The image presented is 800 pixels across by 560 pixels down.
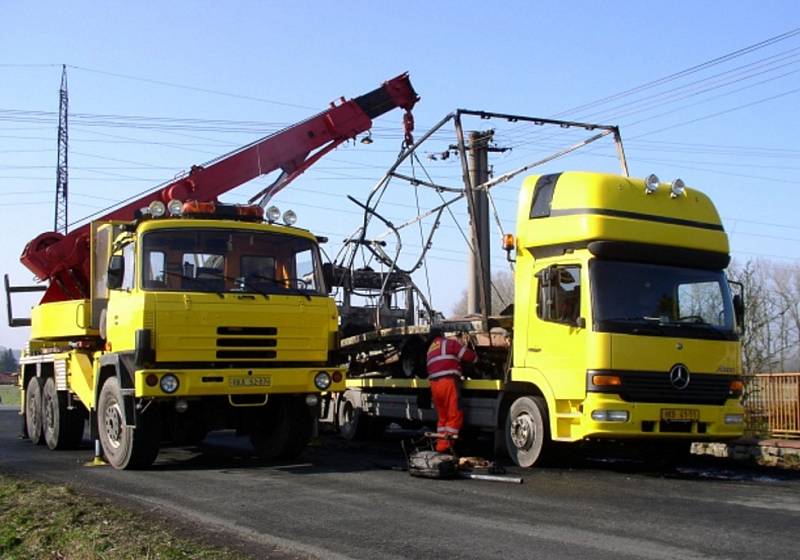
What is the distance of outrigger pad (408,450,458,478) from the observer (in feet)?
34.4

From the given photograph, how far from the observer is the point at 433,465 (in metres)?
10.5

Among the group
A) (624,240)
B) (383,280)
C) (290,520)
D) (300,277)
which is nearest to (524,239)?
(624,240)

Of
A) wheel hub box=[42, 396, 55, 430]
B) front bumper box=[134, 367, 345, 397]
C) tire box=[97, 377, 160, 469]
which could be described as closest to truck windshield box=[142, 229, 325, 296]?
front bumper box=[134, 367, 345, 397]

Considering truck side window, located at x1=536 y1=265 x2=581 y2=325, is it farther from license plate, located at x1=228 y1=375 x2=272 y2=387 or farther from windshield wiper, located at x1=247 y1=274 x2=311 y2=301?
license plate, located at x1=228 y1=375 x2=272 y2=387

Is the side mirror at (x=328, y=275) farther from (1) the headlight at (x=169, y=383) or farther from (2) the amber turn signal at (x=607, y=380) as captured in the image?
(2) the amber turn signal at (x=607, y=380)

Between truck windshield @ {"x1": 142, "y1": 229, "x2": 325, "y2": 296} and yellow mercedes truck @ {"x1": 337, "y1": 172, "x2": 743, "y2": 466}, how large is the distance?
8.91 feet

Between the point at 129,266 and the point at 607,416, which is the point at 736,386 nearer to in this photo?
the point at 607,416

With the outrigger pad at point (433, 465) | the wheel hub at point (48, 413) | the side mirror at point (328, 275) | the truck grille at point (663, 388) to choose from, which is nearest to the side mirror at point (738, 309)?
the truck grille at point (663, 388)

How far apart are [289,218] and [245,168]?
5.25 m

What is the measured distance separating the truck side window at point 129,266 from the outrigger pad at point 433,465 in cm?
395

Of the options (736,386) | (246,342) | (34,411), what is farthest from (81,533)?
(34,411)

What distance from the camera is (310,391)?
11664mm

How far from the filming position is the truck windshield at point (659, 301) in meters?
10.7

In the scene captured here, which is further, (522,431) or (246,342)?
(522,431)
